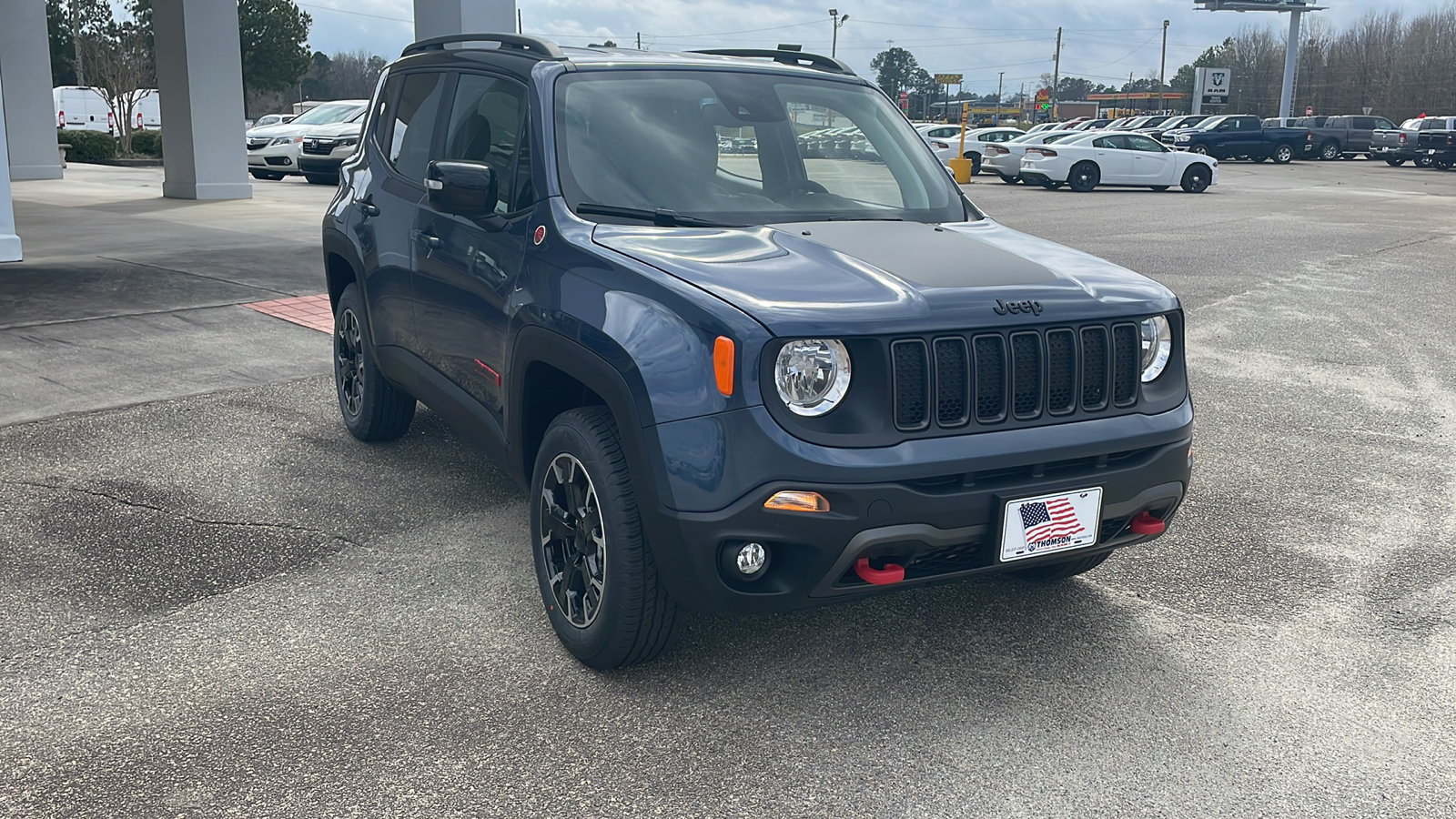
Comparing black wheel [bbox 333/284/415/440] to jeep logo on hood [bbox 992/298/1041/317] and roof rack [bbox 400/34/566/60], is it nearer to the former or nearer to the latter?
roof rack [bbox 400/34/566/60]

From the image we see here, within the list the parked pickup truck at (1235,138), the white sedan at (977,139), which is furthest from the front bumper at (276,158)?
the parked pickup truck at (1235,138)

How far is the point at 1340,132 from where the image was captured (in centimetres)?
4638

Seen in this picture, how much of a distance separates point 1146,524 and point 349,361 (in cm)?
393

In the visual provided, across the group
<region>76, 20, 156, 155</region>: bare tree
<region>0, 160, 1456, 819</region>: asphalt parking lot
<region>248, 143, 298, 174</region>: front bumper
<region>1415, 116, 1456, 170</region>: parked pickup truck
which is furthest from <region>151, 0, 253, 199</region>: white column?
<region>1415, 116, 1456, 170</region>: parked pickup truck

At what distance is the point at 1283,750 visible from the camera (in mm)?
3354

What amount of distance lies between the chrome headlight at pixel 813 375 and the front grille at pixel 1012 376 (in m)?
0.14

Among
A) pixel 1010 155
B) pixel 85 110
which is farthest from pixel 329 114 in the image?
pixel 85 110

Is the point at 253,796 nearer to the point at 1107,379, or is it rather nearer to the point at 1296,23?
the point at 1107,379

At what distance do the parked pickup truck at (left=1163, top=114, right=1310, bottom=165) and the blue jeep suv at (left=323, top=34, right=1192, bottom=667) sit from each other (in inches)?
1693

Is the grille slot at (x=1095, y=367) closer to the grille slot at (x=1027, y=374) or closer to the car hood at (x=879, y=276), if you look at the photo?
the car hood at (x=879, y=276)

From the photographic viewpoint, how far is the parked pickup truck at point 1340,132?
46.4 meters

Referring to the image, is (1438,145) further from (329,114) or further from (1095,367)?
(1095,367)

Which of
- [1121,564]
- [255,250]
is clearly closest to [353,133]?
[255,250]

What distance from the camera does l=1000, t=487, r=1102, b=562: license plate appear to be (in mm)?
3305
